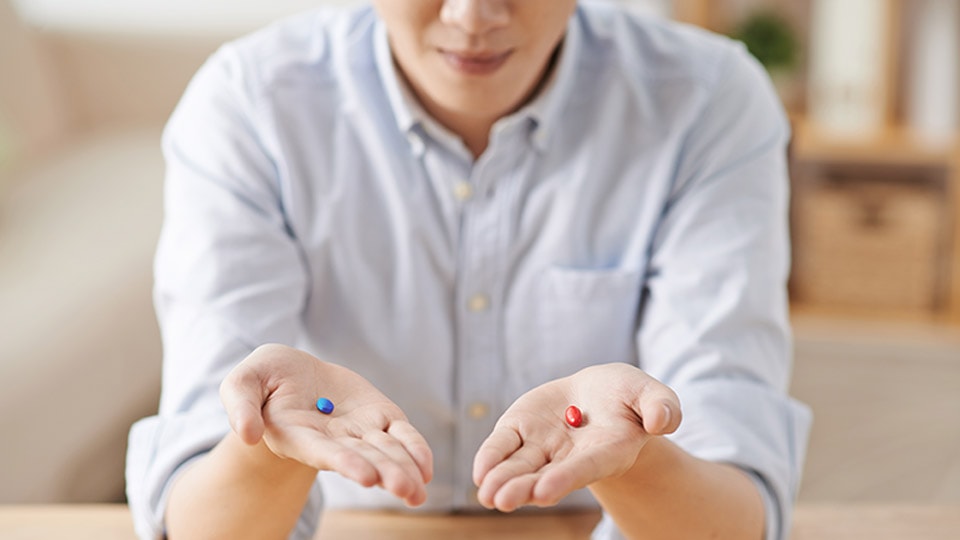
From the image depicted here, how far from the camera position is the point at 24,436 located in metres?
1.83

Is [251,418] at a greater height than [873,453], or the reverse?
[251,418]

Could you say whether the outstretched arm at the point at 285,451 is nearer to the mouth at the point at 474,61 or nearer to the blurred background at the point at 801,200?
the mouth at the point at 474,61

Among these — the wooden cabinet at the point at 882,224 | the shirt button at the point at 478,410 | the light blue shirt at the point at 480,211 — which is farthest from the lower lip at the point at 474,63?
the wooden cabinet at the point at 882,224

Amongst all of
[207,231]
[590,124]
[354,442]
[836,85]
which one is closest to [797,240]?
[836,85]

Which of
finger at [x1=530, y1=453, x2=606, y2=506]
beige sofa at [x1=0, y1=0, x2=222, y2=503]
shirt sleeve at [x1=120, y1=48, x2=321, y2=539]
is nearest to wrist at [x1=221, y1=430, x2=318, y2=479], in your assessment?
shirt sleeve at [x1=120, y1=48, x2=321, y2=539]

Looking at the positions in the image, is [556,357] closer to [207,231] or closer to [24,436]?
[207,231]

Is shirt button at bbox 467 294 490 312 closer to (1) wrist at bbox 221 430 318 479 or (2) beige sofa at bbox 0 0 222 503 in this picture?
(1) wrist at bbox 221 430 318 479

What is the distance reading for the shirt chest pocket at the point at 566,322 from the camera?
1141 millimetres

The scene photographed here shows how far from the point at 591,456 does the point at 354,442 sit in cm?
15

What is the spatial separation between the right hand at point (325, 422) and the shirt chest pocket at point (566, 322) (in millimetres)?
329

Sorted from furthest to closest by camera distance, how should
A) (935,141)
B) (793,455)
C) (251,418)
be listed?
(935,141) → (793,455) → (251,418)

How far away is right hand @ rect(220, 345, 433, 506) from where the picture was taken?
0.72 meters

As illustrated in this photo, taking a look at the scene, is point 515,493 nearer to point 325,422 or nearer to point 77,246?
point 325,422

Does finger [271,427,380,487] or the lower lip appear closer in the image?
finger [271,427,380,487]
